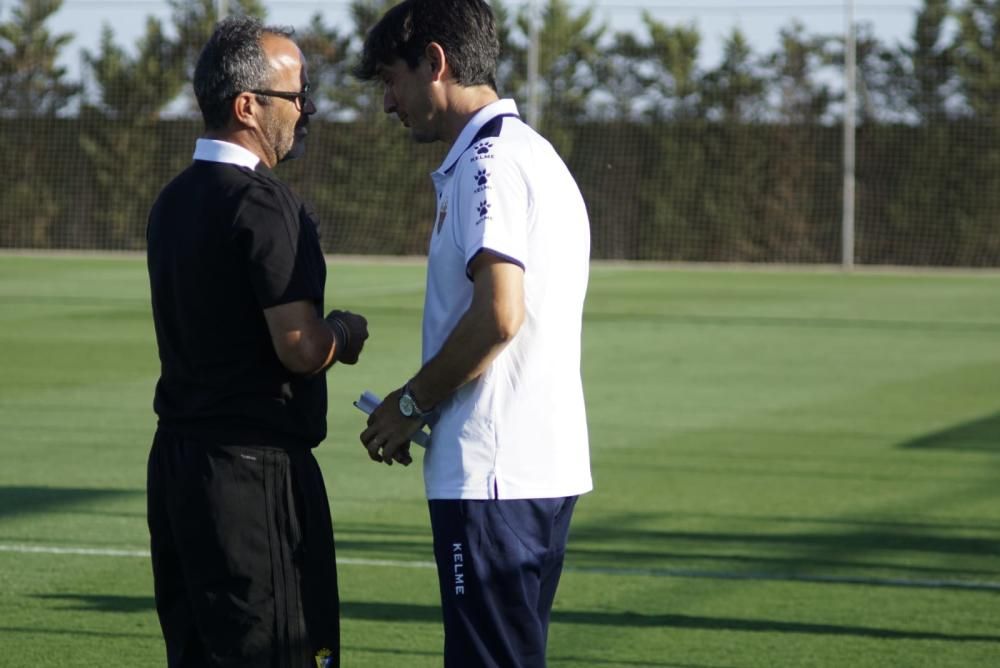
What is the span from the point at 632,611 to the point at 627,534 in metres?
1.48

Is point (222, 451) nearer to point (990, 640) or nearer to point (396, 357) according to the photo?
point (990, 640)

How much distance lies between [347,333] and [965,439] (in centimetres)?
786

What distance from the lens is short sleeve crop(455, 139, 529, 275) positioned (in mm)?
3316

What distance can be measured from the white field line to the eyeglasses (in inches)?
135

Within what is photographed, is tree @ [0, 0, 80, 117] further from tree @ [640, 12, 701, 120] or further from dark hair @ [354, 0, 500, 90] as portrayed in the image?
dark hair @ [354, 0, 500, 90]

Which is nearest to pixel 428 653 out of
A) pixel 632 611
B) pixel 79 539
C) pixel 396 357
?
pixel 632 611

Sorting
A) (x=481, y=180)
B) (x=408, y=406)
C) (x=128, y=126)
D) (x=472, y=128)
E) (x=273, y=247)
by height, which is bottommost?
(x=408, y=406)

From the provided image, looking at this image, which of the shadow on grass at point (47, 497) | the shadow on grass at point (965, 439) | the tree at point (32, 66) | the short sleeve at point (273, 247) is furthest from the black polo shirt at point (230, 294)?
the tree at point (32, 66)

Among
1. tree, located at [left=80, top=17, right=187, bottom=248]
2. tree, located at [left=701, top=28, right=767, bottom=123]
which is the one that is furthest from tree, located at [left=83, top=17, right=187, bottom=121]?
tree, located at [left=701, top=28, right=767, bottom=123]

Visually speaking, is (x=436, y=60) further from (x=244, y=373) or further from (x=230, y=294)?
(x=244, y=373)

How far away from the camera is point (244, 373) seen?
357 centimetres

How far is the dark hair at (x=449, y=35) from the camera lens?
3506 millimetres

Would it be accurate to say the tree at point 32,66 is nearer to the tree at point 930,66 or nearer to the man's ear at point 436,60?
the tree at point 930,66

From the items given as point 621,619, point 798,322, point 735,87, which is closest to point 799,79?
point 735,87
